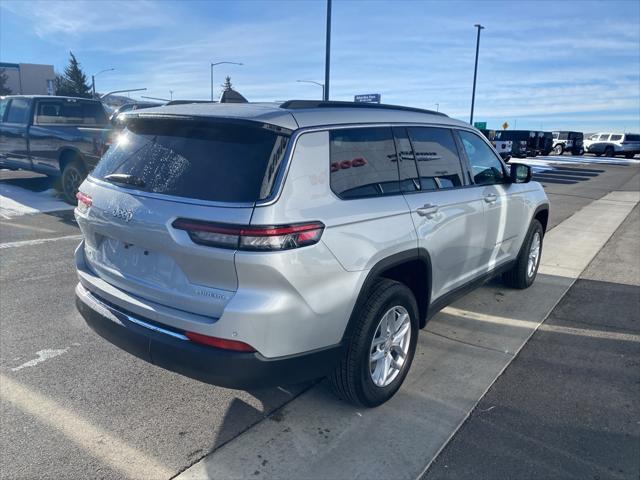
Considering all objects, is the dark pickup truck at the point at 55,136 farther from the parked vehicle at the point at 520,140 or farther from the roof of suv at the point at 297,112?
the parked vehicle at the point at 520,140

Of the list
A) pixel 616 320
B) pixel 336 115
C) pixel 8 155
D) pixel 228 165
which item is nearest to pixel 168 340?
pixel 228 165

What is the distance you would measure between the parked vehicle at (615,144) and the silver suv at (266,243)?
140 feet

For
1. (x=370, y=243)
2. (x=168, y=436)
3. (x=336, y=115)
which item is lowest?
(x=168, y=436)

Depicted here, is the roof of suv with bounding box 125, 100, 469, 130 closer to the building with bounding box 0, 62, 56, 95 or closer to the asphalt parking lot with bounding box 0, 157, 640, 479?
the asphalt parking lot with bounding box 0, 157, 640, 479

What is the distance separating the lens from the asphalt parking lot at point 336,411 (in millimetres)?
2578

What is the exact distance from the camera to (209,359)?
239 cm

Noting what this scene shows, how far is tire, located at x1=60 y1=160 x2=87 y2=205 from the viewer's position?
8828 millimetres

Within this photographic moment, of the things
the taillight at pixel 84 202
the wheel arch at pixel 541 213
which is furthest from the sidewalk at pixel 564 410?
the taillight at pixel 84 202

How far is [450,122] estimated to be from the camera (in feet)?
13.1

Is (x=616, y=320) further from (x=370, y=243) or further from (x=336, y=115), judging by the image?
(x=336, y=115)

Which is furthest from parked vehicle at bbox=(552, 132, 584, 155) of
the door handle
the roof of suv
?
the roof of suv

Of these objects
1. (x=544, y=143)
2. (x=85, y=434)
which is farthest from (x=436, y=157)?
(x=544, y=143)

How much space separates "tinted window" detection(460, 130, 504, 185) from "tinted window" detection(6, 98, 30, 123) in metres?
9.20

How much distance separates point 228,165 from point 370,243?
0.89 metres
